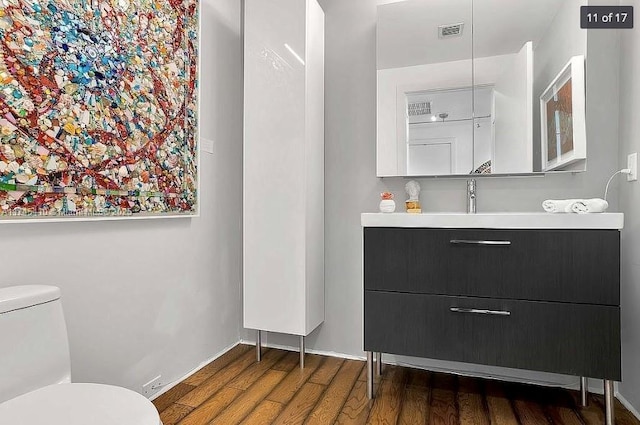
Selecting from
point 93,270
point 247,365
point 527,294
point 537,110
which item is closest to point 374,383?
point 247,365

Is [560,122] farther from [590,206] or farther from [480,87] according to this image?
[590,206]

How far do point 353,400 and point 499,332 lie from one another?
2.38 feet

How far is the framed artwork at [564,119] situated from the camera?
1.86 m

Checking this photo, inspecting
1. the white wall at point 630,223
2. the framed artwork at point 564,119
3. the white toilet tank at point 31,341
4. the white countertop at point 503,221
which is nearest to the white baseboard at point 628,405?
the white wall at point 630,223

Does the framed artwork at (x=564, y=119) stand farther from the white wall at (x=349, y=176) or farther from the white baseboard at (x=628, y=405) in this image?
the white baseboard at (x=628, y=405)

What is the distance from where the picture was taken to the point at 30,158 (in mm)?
1279

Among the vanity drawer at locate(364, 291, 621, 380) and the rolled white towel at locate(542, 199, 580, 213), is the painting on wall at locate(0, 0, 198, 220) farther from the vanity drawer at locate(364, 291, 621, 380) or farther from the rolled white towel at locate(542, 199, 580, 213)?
the rolled white towel at locate(542, 199, 580, 213)

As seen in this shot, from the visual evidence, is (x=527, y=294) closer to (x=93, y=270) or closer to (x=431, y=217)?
(x=431, y=217)

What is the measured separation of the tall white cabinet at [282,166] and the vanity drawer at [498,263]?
1.57 feet

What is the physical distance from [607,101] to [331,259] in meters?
1.62

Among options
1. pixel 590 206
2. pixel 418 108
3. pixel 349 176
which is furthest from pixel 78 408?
pixel 418 108

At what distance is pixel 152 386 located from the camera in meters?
1.80

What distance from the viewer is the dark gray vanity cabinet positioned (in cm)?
150

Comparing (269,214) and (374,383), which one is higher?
(269,214)
